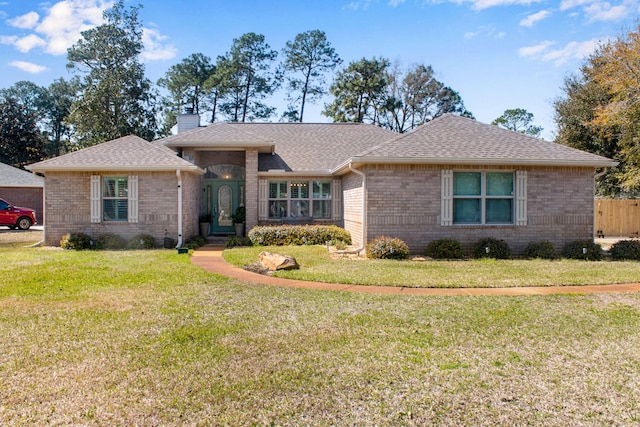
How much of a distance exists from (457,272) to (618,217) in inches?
601

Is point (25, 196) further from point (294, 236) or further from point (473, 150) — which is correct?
point (473, 150)

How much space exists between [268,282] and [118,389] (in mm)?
4642

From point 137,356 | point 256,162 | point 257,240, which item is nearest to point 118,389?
point 137,356

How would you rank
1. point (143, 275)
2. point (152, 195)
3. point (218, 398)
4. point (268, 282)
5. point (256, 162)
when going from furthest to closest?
point (256, 162) → point (152, 195) → point (143, 275) → point (268, 282) → point (218, 398)

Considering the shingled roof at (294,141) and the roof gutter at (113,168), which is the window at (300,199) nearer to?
the shingled roof at (294,141)

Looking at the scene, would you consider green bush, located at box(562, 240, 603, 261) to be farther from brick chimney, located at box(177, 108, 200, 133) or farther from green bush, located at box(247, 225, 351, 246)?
brick chimney, located at box(177, 108, 200, 133)

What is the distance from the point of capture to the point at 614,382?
3.78 m

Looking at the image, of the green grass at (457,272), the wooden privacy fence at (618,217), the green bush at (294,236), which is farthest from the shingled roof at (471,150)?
the wooden privacy fence at (618,217)

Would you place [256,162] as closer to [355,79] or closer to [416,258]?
[416,258]

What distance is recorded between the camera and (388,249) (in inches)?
436

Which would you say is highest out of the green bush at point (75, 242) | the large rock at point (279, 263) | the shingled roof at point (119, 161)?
the shingled roof at point (119, 161)

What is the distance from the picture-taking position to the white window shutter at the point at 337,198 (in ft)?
53.4

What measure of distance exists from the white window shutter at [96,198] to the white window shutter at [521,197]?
41.5ft

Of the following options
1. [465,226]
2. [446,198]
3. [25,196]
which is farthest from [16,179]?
[465,226]
